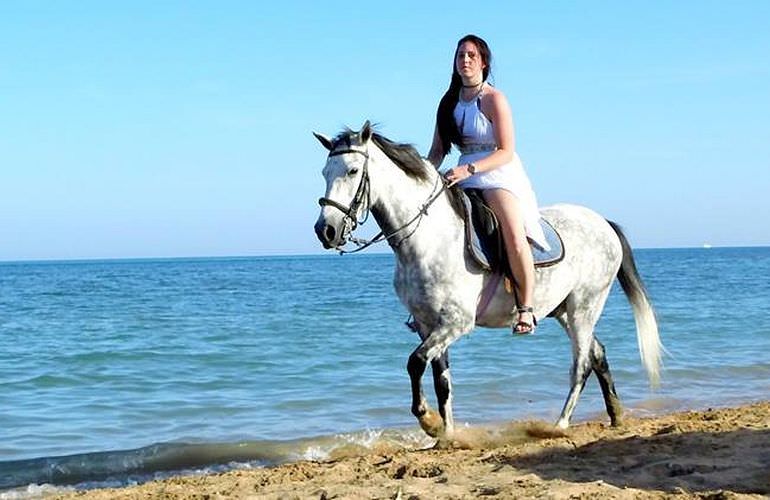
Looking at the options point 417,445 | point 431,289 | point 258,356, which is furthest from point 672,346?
point 431,289

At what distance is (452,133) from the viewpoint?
6.26 m

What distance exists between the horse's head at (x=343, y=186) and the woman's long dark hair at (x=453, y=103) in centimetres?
84

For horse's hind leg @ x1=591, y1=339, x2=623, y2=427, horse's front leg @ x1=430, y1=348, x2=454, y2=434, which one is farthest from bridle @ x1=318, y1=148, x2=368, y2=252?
horse's hind leg @ x1=591, y1=339, x2=623, y2=427

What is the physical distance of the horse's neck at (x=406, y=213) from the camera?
5715 millimetres

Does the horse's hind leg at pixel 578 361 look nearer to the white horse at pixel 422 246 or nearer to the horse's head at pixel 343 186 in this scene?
the white horse at pixel 422 246

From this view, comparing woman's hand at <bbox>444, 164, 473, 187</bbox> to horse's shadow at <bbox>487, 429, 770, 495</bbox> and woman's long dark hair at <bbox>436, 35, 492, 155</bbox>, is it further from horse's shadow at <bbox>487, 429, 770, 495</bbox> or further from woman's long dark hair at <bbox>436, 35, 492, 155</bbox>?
horse's shadow at <bbox>487, 429, 770, 495</bbox>

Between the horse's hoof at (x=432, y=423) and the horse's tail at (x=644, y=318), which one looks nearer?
the horse's hoof at (x=432, y=423)

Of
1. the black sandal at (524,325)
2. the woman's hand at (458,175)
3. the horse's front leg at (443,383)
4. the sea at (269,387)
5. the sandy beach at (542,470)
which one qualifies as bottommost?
the sea at (269,387)

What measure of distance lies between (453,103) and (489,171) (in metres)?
0.54

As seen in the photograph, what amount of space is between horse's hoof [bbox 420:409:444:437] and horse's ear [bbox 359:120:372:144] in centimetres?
175

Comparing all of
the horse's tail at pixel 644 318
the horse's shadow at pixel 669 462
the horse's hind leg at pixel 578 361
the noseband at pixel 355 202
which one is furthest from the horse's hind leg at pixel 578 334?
the noseband at pixel 355 202

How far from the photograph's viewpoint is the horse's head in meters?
5.23

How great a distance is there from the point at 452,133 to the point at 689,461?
2541mm

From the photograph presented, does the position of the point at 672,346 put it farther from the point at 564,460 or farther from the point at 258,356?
the point at 564,460
